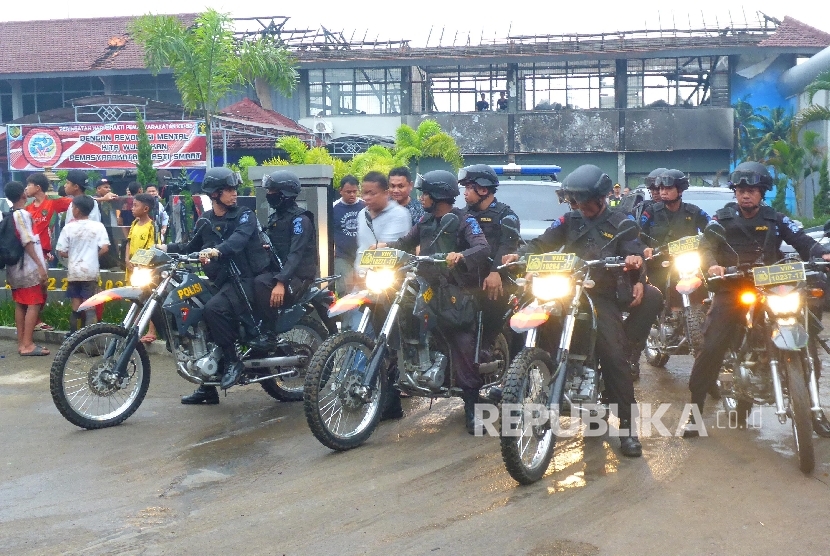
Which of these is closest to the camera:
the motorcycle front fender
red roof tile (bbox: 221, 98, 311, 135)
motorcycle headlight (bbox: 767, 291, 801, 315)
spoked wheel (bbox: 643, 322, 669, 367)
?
the motorcycle front fender

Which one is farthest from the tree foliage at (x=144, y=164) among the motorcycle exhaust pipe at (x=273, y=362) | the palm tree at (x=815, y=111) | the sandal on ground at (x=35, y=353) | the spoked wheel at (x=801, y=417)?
the spoked wheel at (x=801, y=417)

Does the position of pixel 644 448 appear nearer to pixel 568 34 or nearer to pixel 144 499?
pixel 144 499

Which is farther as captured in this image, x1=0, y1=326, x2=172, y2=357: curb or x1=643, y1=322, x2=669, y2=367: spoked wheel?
x1=0, y1=326, x2=172, y2=357: curb

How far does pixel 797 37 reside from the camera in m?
36.8

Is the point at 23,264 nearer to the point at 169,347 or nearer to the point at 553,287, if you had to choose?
the point at 169,347

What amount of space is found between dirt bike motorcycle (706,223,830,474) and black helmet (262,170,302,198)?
312 cm

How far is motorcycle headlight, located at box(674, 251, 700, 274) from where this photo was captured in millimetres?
6027

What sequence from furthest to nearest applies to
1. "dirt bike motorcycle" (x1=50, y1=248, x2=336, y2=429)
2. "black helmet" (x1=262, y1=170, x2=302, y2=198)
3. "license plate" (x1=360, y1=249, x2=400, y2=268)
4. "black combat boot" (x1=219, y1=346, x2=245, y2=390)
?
"black helmet" (x1=262, y1=170, x2=302, y2=198)
"black combat boot" (x1=219, y1=346, x2=245, y2=390)
"dirt bike motorcycle" (x1=50, y1=248, x2=336, y2=429)
"license plate" (x1=360, y1=249, x2=400, y2=268)

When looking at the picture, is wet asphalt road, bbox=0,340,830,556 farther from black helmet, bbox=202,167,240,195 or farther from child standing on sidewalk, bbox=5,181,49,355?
child standing on sidewalk, bbox=5,181,49,355

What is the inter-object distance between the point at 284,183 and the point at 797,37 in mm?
34141

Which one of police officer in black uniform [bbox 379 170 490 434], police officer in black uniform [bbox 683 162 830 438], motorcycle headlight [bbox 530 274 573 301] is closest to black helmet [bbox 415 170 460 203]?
police officer in black uniform [bbox 379 170 490 434]

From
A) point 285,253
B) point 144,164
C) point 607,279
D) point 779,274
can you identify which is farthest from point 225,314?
point 144,164

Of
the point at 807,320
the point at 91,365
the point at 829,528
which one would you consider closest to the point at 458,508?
the point at 829,528

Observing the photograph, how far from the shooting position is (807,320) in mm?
5871
